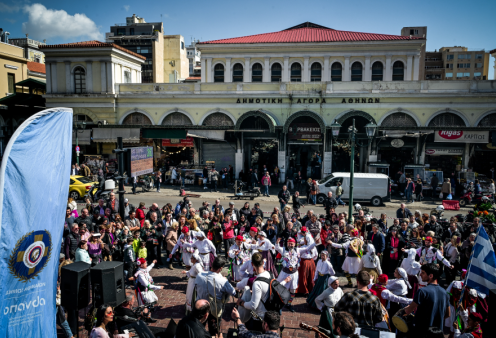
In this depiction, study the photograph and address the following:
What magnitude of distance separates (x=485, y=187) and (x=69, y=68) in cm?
3072

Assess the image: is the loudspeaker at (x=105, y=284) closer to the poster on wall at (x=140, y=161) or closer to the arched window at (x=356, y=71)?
the poster on wall at (x=140, y=161)

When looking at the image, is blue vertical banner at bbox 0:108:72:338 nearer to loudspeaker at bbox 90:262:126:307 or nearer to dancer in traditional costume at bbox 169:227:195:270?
loudspeaker at bbox 90:262:126:307

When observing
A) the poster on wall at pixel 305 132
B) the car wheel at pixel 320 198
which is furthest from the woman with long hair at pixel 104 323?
the poster on wall at pixel 305 132

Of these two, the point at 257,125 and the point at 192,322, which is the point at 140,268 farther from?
the point at 257,125

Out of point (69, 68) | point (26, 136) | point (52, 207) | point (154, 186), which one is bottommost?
point (154, 186)

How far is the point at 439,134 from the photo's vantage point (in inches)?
945

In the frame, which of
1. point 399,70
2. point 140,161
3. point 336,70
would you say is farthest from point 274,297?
point 399,70

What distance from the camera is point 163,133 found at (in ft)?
88.5

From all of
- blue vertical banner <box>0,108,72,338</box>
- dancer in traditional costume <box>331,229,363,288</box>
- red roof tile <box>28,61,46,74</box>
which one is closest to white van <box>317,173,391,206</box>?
dancer in traditional costume <box>331,229,363,288</box>

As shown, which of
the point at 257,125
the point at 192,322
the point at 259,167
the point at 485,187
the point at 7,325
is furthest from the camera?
the point at 259,167

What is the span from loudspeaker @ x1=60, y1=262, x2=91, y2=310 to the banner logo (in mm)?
1873

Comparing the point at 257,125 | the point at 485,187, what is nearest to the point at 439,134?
the point at 485,187

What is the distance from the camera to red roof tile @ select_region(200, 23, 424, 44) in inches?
1173

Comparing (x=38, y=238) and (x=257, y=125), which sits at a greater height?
(x=257, y=125)
